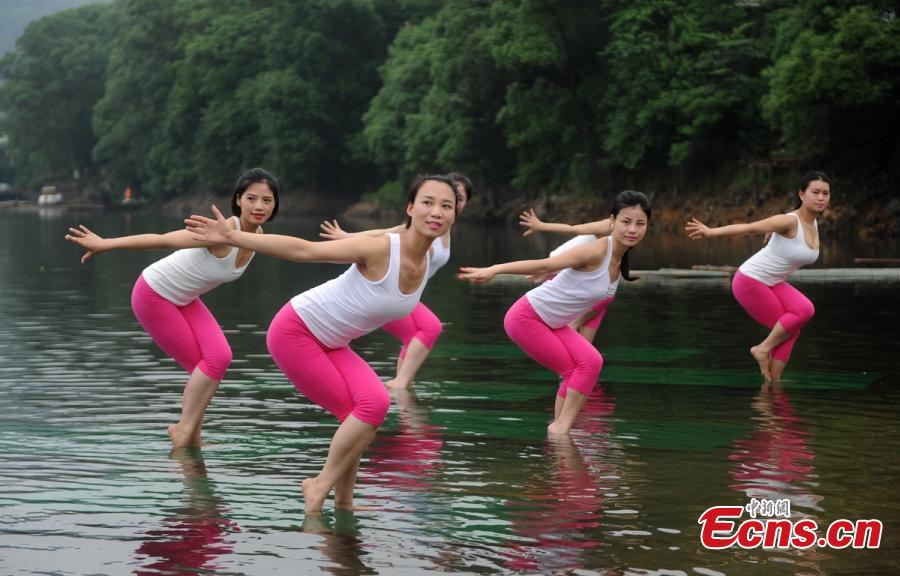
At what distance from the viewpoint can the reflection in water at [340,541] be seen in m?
6.78

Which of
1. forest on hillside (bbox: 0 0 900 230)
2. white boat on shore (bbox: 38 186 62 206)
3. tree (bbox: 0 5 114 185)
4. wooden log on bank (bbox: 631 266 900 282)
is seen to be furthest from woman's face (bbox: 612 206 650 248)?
tree (bbox: 0 5 114 185)

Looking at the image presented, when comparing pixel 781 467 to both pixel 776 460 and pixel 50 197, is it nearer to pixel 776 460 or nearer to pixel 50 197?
pixel 776 460

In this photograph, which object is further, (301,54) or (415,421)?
(301,54)

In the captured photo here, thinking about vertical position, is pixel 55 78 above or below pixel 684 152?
above

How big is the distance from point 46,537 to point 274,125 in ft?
251

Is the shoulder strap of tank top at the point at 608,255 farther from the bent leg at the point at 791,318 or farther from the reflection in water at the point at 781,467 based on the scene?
the bent leg at the point at 791,318

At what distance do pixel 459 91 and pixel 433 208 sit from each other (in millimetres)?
55373

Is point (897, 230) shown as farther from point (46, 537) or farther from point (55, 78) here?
point (55, 78)

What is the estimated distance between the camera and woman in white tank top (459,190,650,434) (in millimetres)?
10242

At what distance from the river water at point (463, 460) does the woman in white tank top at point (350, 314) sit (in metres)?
0.47

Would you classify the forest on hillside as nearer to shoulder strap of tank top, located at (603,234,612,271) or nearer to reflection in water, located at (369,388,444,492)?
shoulder strap of tank top, located at (603,234,612,271)

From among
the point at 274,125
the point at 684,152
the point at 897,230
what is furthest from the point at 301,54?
the point at 897,230

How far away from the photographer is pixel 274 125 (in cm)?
8244

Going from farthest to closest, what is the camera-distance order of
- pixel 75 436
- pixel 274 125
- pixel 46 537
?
1. pixel 274 125
2. pixel 75 436
3. pixel 46 537
